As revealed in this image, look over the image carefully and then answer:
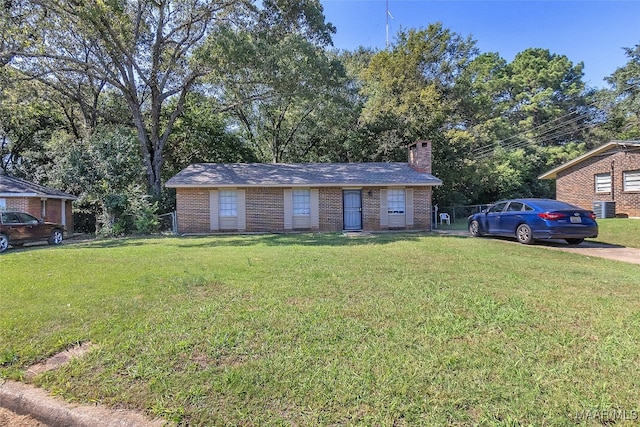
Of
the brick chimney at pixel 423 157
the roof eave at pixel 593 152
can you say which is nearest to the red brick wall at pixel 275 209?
the brick chimney at pixel 423 157

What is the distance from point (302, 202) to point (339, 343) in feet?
40.5

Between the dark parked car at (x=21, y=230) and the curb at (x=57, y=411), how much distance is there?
11.5 metres

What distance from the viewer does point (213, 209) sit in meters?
15.1

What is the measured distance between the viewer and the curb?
2.37m

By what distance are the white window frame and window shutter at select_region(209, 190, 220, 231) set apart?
24.6 ft

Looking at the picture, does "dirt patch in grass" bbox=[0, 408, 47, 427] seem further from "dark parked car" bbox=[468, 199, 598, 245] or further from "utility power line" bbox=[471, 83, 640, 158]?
"utility power line" bbox=[471, 83, 640, 158]

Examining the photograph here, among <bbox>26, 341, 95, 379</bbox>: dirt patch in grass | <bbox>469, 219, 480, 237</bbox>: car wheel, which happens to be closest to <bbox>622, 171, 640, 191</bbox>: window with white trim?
<bbox>469, 219, 480, 237</bbox>: car wheel

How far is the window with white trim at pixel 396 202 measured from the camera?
15547 mm

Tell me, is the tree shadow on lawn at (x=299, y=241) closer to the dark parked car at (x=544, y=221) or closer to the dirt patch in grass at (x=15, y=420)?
the dark parked car at (x=544, y=221)

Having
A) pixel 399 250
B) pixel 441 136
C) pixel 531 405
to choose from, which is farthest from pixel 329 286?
pixel 441 136

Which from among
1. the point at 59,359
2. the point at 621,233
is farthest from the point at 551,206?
the point at 59,359

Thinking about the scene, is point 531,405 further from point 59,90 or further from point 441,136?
point 59,90

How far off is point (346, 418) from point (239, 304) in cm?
238

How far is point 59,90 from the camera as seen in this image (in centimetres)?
1984
